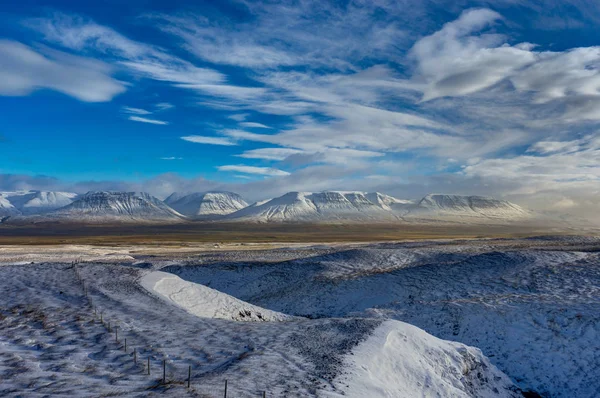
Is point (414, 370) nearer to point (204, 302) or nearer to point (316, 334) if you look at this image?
point (316, 334)

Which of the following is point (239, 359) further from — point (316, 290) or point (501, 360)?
point (316, 290)

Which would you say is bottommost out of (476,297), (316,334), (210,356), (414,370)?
(414,370)

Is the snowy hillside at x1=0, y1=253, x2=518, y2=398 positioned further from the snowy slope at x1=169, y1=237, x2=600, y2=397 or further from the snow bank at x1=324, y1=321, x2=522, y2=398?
the snowy slope at x1=169, y1=237, x2=600, y2=397

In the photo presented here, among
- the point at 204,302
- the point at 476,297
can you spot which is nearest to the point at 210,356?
the point at 204,302

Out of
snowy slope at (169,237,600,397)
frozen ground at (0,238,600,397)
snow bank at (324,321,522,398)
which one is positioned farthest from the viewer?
snowy slope at (169,237,600,397)

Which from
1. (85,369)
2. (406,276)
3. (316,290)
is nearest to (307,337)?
(85,369)

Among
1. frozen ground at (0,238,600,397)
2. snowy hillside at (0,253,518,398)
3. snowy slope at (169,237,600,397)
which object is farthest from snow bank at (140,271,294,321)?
snowy slope at (169,237,600,397)
